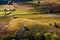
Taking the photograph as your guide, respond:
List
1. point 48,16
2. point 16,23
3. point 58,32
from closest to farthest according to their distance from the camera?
1. point 58,32
2. point 16,23
3. point 48,16

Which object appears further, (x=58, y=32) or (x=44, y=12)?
(x=44, y=12)

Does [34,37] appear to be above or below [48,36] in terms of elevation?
below

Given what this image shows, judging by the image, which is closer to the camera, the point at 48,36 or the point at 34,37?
the point at 48,36

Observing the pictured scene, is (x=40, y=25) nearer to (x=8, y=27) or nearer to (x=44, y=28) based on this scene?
(x=44, y=28)

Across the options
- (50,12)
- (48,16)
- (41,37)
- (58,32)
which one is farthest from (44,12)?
(41,37)

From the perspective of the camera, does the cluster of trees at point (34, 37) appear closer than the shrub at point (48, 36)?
No

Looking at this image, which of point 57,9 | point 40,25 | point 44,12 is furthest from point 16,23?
point 57,9

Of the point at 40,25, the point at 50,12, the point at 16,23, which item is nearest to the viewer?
the point at 40,25

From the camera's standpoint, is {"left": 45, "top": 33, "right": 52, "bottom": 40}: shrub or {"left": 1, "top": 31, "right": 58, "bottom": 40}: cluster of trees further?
{"left": 1, "top": 31, "right": 58, "bottom": 40}: cluster of trees

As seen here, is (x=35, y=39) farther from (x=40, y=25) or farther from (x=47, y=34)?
(x=40, y=25)
